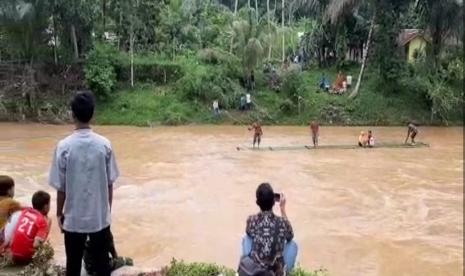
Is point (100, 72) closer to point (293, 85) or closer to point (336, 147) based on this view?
point (293, 85)

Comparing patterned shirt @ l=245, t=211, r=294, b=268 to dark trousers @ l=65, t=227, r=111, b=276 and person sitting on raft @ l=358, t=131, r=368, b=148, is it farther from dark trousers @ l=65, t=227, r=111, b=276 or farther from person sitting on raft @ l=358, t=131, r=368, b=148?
person sitting on raft @ l=358, t=131, r=368, b=148

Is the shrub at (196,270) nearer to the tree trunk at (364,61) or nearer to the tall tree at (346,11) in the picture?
the tall tree at (346,11)

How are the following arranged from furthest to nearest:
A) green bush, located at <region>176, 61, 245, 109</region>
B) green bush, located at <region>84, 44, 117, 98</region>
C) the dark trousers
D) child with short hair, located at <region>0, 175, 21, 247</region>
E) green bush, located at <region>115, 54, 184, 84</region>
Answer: green bush, located at <region>115, 54, 184, 84</region> → green bush, located at <region>176, 61, 245, 109</region> → green bush, located at <region>84, 44, 117, 98</region> → child with short hair, located at <region>0, 175, 21, 247</region> → the dark trousers

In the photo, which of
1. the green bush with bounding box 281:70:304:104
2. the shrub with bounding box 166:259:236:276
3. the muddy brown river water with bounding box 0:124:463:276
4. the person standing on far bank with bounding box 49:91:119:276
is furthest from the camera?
the green bush with bounding box 281:70:304:104

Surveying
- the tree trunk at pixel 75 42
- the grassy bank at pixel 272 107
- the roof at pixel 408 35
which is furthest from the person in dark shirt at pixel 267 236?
the roof at pixel 408 35

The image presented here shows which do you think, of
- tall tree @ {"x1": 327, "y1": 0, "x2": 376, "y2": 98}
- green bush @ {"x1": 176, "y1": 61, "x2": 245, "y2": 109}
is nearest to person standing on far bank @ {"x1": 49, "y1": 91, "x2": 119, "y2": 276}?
green bush @ {"x1": 176, "y1": 61, "x2": 245, "y2": 109}

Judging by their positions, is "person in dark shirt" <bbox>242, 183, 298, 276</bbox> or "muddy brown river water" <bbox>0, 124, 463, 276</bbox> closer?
"person in dark shirt" <bbox>242, 183, 298, 276</bbox>

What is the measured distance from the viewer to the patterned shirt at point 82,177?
364 centimetres

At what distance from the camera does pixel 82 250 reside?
3807 mm

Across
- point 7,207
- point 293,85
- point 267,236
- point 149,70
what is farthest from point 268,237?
point 149,70

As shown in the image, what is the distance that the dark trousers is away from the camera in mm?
3744

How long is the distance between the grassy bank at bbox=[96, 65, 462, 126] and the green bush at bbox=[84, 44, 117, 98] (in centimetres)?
61

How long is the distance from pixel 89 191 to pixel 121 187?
10.1 metres

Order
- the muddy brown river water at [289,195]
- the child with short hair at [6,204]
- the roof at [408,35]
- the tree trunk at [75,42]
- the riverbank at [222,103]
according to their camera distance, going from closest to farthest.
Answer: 1. the child with short hair at [6,204]
2. the muddy brown river water at [289,195]
3. the riverbank at [222,103]
4. the tree trunk at [75,42]
5. the roof at [408,35]
